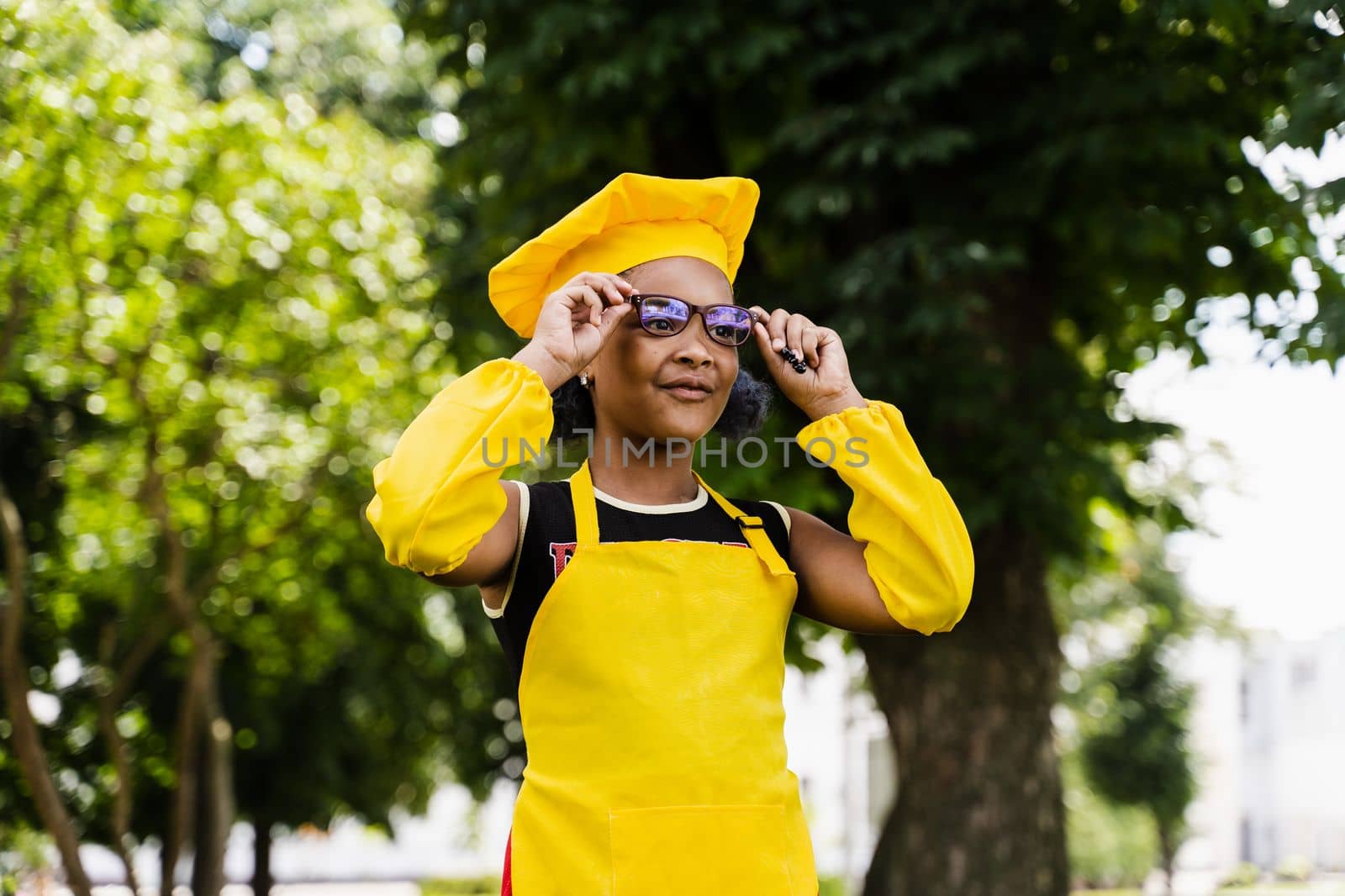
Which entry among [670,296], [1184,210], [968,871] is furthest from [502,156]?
[670,296]

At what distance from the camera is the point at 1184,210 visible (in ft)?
20.0

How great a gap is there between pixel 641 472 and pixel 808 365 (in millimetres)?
347

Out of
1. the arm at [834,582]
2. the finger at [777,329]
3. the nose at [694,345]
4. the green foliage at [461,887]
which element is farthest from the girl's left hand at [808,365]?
the green foliage at [461,887]

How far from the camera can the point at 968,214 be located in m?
6.28

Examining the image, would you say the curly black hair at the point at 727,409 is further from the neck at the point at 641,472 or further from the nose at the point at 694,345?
the nose at the point at 694,345

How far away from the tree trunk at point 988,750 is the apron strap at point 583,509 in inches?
181

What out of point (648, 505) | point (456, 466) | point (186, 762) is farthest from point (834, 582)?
point (186, 762)

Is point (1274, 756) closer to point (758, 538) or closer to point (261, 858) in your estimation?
point (261, 858)

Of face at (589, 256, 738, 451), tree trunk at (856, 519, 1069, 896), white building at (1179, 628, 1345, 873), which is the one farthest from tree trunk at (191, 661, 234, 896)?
white building at (1179, 628, 1345, 873)

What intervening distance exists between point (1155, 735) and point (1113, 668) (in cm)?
126

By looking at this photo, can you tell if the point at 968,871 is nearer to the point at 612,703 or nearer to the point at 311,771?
the point at 612,703

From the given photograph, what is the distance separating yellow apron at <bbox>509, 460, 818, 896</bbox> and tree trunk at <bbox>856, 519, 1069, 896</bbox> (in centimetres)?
463

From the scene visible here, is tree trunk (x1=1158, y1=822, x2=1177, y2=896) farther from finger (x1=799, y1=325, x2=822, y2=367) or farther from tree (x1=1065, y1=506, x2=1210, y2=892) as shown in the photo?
finger (x1=799, y1=325, x2=822, y2=367)

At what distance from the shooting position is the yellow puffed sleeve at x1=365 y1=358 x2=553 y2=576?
1.98m
